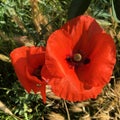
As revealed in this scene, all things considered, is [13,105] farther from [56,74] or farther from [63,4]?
[56,74]

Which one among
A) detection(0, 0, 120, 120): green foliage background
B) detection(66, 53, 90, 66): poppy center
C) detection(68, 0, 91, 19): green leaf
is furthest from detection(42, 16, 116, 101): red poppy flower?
detection(0, 0, 120, 120): green foliage background

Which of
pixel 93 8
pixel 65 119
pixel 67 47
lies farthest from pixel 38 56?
pixel 93 8

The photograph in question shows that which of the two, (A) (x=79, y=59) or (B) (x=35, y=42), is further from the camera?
(B) (x=35, y=42)

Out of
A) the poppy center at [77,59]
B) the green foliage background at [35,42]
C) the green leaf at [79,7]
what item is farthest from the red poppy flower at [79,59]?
the green foliage background at [35,42]

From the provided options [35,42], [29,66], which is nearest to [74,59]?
[29,66]

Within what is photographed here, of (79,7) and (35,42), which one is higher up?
(79,7)

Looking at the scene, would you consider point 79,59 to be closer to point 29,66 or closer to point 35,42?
point 29,66

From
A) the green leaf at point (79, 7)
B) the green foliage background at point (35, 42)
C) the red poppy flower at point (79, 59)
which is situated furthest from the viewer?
the green foliage background at point (35, 42)

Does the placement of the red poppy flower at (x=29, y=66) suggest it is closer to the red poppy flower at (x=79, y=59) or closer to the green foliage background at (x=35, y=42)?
the red poppy flower at (x=79, y=59)
